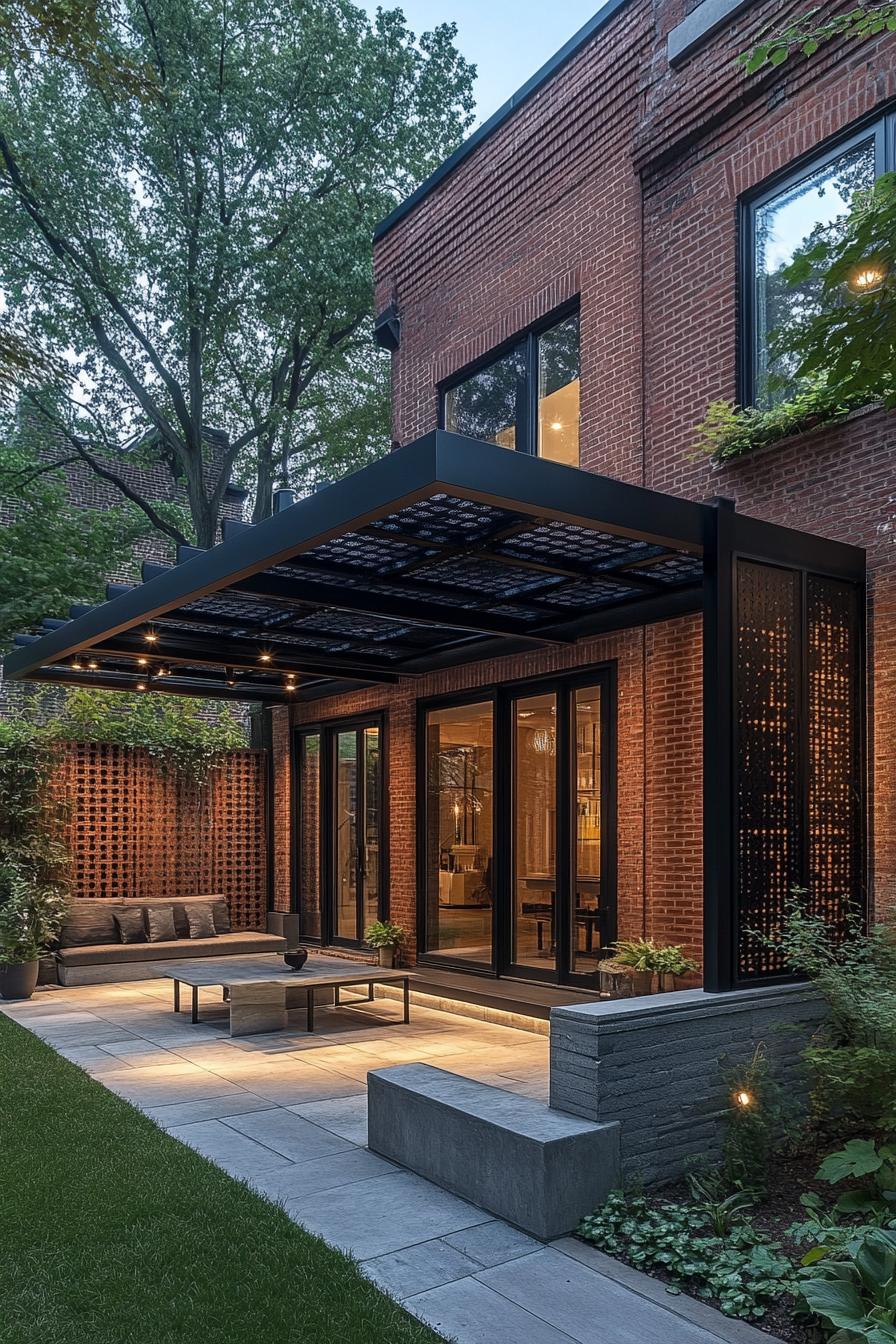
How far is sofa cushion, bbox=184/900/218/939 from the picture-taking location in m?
12.0

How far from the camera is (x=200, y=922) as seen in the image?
12078mm

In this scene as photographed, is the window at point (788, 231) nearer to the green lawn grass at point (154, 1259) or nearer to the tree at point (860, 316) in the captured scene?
the tree at point (860, 316)

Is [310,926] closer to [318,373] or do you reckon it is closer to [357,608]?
[357,608]

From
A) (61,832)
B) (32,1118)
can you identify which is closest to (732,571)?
(32,1118)

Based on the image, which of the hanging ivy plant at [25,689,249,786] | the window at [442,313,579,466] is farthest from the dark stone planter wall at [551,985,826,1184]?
the hanging ivy plant at [25,689,249,786]

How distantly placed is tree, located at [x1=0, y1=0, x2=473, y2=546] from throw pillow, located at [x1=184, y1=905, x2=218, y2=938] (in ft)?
22.6

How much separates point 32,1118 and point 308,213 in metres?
13.7

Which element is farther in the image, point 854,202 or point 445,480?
point 854,202

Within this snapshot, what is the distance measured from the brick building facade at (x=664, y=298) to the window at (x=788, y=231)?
0.10 m

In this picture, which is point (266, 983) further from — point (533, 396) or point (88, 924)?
point (533, 396)

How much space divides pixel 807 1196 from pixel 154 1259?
2693 mm

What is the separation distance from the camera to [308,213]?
15.7 m

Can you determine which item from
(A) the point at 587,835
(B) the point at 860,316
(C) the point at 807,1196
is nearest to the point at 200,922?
(A) the point at 587,835

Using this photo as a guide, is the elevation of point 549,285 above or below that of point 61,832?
above
